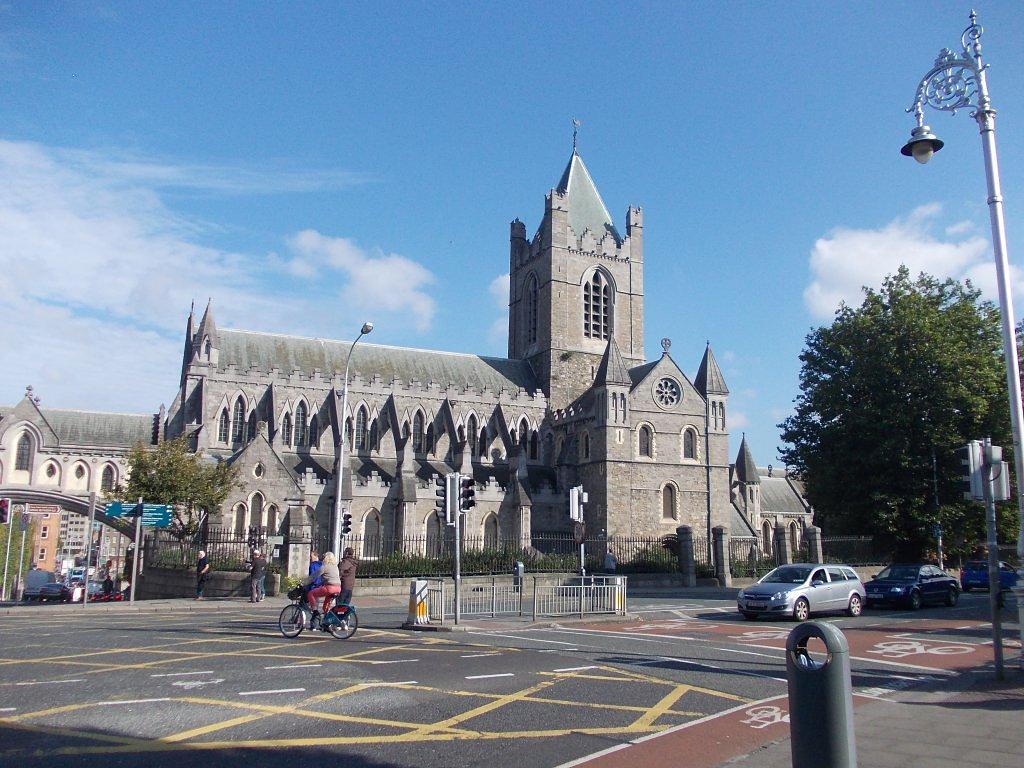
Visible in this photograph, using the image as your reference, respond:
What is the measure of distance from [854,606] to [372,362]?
3443 cm

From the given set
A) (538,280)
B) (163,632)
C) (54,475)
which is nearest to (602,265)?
(538,280)

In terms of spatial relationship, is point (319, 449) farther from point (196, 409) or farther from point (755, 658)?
point (755, 658)

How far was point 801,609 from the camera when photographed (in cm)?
2028

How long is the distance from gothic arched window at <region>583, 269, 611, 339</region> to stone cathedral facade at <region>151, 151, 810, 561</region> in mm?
1261

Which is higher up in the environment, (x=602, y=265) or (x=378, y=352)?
(x=602, y=265)

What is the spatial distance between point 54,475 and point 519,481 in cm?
2823

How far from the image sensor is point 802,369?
40781 mm

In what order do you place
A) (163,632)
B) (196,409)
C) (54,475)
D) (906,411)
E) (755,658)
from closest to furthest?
(755,658) → (163,632) → (906,411) → (196,409) → (54,475)

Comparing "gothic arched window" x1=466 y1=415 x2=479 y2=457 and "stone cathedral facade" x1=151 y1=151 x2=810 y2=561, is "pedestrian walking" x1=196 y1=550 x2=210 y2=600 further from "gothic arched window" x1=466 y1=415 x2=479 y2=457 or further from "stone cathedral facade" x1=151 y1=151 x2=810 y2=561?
"gothic arched window" x1=466 y1=415 x2=479 y2=457

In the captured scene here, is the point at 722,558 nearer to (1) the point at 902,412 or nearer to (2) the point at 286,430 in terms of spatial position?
(1) the point at 902,412

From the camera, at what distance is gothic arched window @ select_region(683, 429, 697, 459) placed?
45.1 metres

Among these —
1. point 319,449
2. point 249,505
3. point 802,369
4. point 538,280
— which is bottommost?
point 249,505

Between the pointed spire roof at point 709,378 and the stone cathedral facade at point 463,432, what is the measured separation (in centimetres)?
8

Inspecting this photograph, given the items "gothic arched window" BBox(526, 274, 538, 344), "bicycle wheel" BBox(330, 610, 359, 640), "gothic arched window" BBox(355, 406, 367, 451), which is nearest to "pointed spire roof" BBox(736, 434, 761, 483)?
"gothic arched window" BBox(526, 274, 538, 344)
